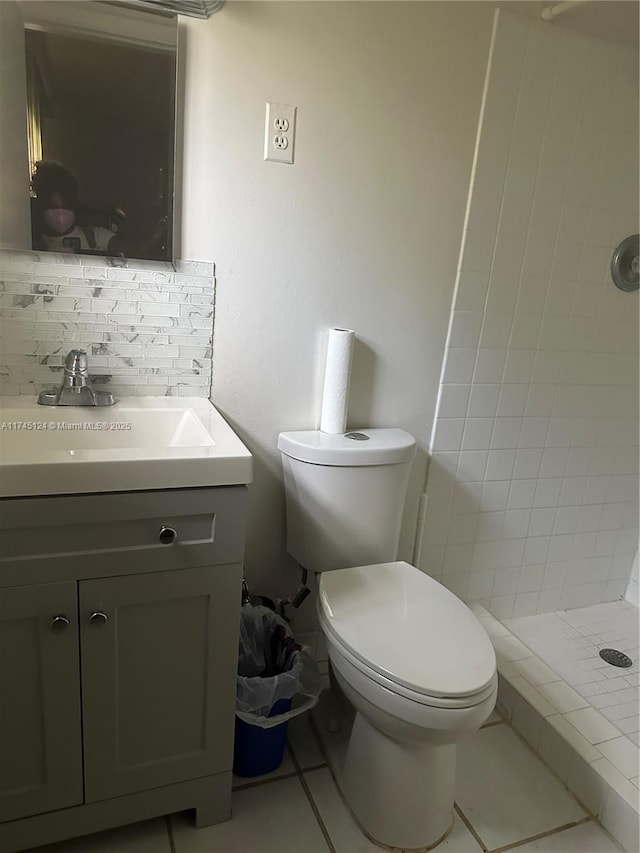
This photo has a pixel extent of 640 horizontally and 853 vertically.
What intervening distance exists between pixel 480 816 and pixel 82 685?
99 cm

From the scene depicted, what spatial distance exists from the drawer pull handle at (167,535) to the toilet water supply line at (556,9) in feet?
4.91

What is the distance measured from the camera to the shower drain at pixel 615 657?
6.17 ft

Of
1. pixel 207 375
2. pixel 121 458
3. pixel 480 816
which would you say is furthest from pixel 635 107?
pixel 480 816

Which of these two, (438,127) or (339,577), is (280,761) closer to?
(339,577)

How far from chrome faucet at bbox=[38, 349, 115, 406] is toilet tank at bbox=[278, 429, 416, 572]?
480 millimetres

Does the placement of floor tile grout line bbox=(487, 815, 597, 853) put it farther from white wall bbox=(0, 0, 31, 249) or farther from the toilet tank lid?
white wall bbox=(0, 0, 31, 249)

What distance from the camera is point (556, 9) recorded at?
145cm

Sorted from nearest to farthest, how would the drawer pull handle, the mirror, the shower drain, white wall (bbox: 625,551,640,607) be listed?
the drawer pull handle < the mirror < the shower drain < white wall (bbox: 625,551,640,607)

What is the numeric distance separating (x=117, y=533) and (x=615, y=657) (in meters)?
1.66

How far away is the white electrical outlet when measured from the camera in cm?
137

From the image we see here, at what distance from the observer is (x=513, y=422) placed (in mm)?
1841

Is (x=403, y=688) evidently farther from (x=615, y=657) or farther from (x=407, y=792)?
(x=615, y=657)

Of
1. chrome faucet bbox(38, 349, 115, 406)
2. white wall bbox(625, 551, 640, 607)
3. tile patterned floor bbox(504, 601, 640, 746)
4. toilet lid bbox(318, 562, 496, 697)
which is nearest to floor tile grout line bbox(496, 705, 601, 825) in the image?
tile patterned floor bbox(504, 601, 640, 746)

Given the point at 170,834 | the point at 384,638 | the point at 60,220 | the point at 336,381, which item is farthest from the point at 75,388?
the point at 170,834
